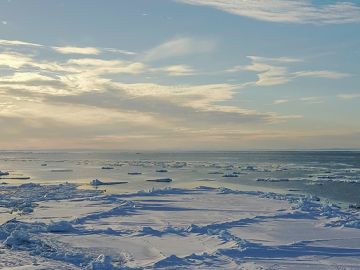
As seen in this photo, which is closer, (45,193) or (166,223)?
(166,223)

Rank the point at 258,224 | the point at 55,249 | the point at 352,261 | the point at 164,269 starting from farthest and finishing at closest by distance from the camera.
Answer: the point at 258,224
the point at 55,249
the point at 352,261
the point at 164,269

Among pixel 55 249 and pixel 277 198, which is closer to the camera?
pixel 55 249

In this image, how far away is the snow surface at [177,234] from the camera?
1289 centimetres

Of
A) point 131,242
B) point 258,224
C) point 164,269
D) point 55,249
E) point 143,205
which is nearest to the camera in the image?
point 164,269

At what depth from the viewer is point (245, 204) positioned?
80.5 ft

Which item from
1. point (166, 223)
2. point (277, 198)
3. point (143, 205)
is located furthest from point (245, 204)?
point (166, 223)

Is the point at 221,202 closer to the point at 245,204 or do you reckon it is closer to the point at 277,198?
the point at 245,204

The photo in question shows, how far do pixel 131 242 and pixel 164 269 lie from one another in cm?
362

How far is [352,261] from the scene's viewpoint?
42.2ft

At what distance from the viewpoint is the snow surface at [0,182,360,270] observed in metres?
12.9

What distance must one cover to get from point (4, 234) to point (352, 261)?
11767 mm

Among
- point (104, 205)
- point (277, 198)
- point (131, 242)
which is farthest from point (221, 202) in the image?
point (131, 242)

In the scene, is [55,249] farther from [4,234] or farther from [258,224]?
[258,224]

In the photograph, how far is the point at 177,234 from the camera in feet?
54.6
